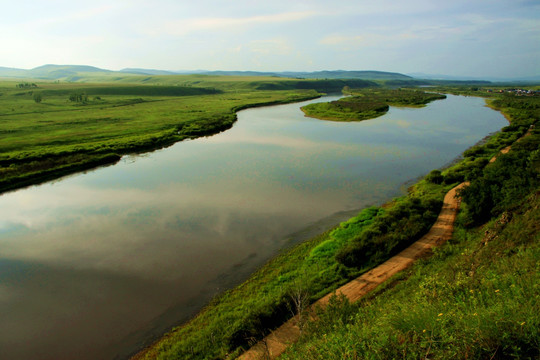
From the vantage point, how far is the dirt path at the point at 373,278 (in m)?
10.4

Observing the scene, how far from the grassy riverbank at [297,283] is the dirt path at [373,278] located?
0.38m

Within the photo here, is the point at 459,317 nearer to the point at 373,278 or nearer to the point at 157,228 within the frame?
the point at 373,278

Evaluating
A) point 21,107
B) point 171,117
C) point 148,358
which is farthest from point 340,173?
point 21,107

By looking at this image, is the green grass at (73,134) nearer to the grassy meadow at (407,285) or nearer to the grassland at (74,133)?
the grassland at (74,133)

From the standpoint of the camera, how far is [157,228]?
20.8 meters

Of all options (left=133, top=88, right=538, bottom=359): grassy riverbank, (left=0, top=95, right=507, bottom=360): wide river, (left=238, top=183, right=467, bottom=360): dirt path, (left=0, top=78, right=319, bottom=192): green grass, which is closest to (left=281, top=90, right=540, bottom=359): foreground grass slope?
(left=133, top=88, right=538, bottom=359): grassy riverbank

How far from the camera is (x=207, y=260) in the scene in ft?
56.4

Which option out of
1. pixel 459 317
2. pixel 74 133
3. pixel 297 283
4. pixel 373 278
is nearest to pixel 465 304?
pixel 459 317

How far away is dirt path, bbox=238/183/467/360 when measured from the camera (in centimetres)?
1037

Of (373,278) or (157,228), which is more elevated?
(373,278)

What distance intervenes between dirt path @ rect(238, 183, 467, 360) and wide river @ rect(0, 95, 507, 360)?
4557mm

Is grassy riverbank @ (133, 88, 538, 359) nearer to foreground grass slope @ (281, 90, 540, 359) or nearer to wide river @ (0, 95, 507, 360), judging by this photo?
foreground grass slope @ (281, 90, 540, 359)

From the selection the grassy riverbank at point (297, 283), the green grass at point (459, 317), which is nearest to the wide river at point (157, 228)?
the grassy riverbank at point (297, 283)

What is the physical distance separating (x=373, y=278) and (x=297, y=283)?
3.75 m
